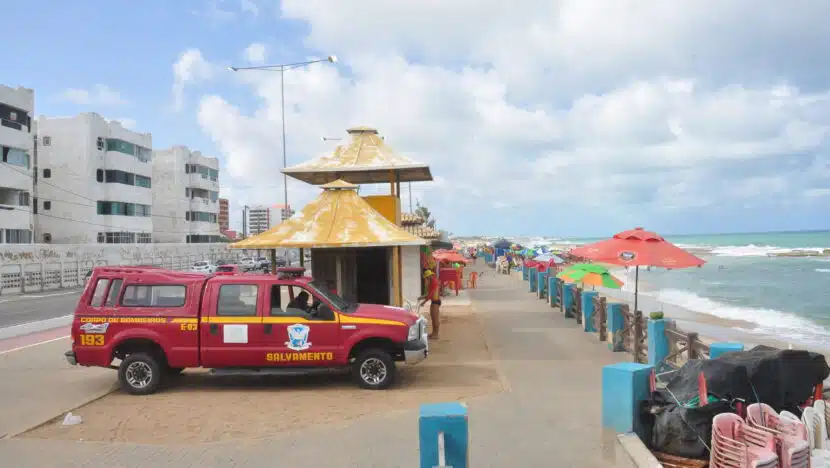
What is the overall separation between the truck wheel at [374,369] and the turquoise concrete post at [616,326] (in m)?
5.27

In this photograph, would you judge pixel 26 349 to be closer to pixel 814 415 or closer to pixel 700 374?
pixel 700 374

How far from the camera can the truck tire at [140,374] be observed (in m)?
8.77

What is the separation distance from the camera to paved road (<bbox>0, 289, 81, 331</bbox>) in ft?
64.3

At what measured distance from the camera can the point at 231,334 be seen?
8773 millimetres

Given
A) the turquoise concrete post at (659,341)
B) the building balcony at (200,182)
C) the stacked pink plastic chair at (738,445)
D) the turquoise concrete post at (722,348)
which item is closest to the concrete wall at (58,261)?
the building balcony at (200,182)

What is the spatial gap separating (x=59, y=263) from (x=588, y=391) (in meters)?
35.9

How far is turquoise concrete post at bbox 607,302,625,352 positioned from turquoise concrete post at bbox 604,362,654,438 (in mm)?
6554

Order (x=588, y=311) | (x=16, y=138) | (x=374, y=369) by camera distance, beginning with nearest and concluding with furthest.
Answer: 1. (x=374, y=369)
2. (x=588, y=311)
3. (x=16, y=138)

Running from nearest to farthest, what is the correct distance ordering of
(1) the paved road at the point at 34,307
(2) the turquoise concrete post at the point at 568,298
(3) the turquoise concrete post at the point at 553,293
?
(2) the turquoise concrete post at the point at 568,298 → (1) the paved road at the point at 34,307 → (3) the turquoise concrete post at the point at 553,293

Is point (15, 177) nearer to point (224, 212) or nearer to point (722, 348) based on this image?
point (722, 348)

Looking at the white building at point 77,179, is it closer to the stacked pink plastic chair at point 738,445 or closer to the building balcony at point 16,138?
the building balcony at point 16,138

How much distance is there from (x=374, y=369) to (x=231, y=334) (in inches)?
83.3

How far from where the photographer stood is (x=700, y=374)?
5324 millimetres

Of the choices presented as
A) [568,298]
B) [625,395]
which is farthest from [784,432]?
[568,298]
